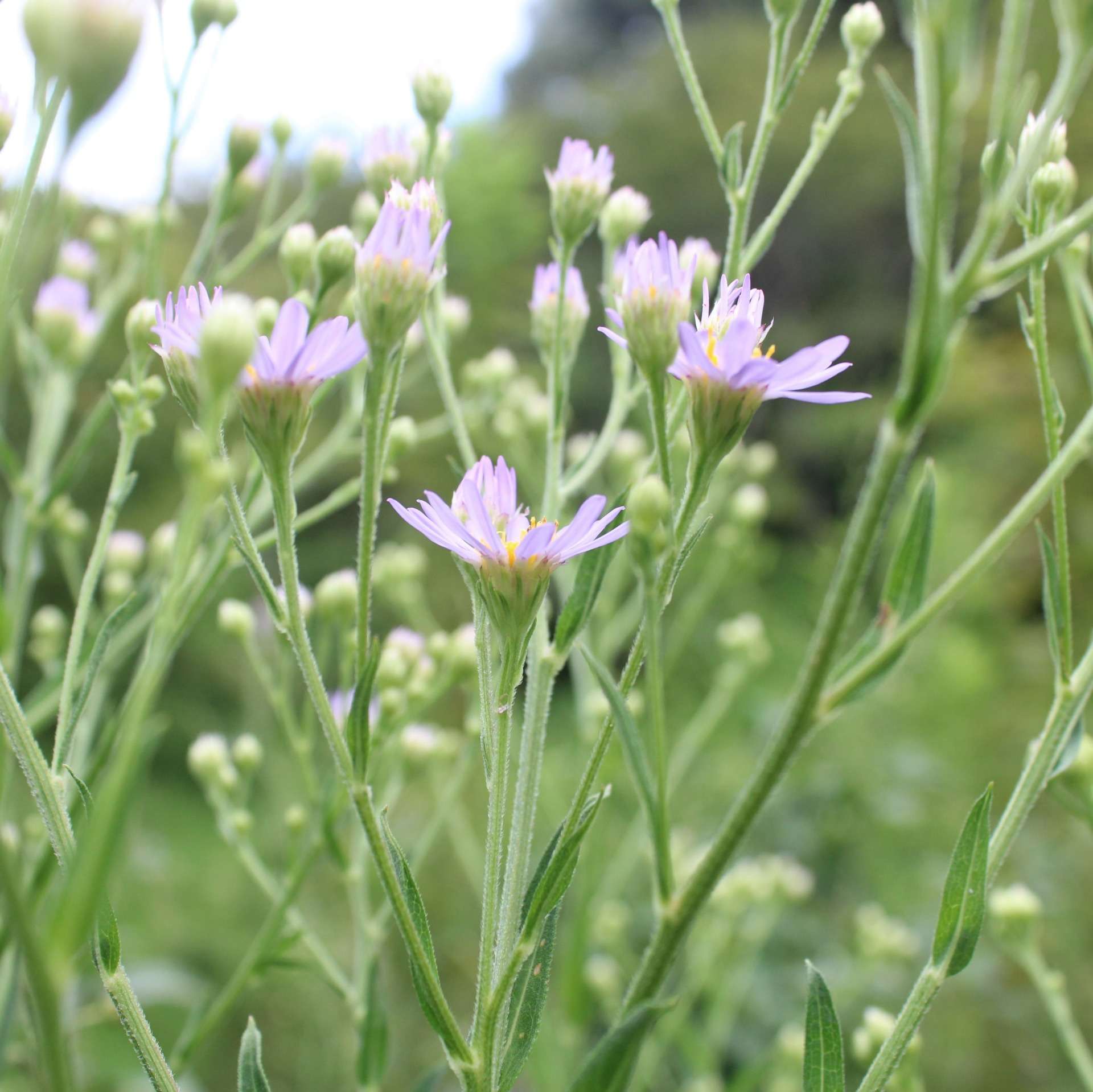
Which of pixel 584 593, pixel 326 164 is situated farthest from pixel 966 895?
pixel 326 164

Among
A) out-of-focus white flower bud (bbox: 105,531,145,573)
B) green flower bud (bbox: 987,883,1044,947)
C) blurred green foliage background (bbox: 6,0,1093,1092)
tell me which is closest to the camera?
green flower bud (bbox: 987,883,1044,947)

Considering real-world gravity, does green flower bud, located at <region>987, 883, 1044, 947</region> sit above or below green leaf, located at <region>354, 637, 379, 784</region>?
below

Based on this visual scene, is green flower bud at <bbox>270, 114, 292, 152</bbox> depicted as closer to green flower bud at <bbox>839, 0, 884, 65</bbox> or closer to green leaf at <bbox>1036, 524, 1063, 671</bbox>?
green flower bud at <bbox>839, 0, 884, 65</bbox>

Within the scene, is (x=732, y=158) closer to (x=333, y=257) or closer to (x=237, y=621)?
(x=333, y=257)

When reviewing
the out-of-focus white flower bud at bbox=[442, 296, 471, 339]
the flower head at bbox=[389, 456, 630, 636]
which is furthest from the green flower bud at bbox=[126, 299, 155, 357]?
the out-of-focus white flower bud at bbox=[442, 296, 471, 339]

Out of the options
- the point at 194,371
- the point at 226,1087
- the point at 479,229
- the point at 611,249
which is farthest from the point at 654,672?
the point at 479,229
